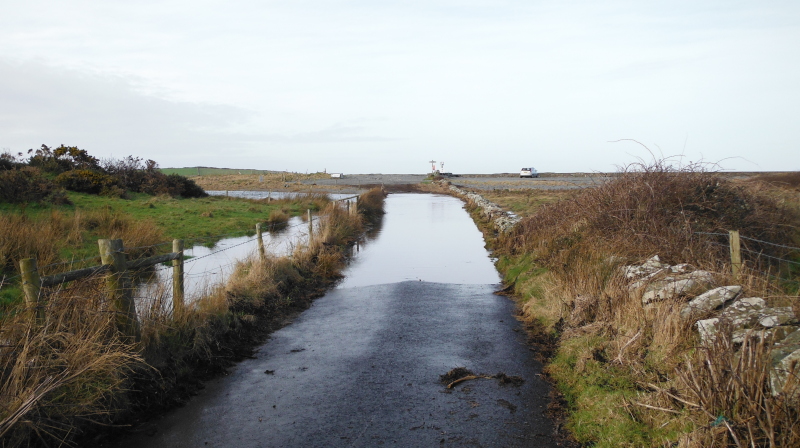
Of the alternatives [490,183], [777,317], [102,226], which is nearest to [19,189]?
[102,226]

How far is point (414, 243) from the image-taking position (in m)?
22.9

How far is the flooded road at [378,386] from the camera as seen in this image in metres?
5.71

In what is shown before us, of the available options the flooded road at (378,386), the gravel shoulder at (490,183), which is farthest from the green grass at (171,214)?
the gravel shoulder at (490,183)

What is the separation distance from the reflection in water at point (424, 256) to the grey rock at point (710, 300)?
27.6ft

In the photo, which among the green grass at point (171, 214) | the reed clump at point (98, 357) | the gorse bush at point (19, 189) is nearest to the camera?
the reed clump at point (98, 357)

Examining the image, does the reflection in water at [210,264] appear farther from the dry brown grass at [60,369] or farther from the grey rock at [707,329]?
the grey rock at [707,329]

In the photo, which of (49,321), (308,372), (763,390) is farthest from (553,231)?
(49,321)

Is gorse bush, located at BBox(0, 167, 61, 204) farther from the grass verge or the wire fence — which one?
the wire fence

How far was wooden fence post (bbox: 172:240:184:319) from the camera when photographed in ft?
25.9

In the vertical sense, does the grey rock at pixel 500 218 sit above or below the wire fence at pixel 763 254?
below

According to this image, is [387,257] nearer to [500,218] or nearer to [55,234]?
[500,218]

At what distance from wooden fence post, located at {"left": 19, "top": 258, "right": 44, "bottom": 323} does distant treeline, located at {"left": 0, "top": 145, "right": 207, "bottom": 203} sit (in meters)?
18.4

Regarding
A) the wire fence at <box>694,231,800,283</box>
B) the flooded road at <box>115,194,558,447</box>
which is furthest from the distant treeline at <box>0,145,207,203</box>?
the wire fence at <box>694,231,800,283</box>

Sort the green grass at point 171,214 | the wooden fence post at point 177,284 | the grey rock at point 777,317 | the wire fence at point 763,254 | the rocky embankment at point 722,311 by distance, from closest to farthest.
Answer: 1. the rocky embankment at point 722,311
2. the grey rock at point 777,317
3. the wooden fence post at point 177,284
4. the wire fence at point 763,254
5. the green grass at point 171,214
